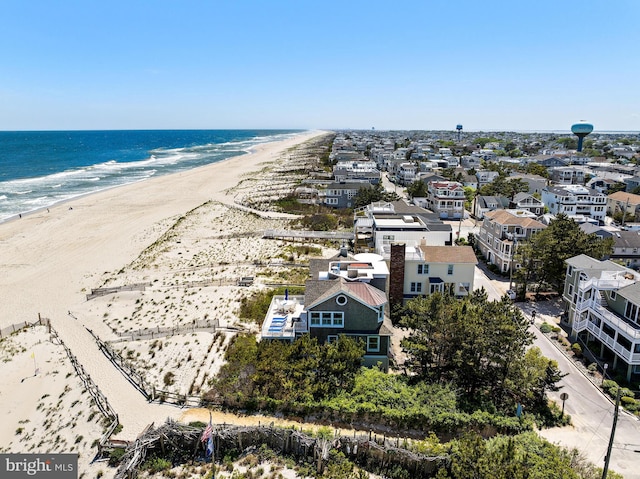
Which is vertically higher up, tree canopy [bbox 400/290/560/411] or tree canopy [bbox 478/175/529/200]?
tree canopy [bbox 478/175/529/200]

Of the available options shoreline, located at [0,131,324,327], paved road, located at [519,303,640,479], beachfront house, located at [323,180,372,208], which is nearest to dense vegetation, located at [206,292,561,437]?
paved road, located at [519,303,640,479]

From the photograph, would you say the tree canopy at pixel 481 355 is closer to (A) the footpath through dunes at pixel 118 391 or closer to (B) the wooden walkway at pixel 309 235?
(A) the footpath through dunes at pixel 118 391

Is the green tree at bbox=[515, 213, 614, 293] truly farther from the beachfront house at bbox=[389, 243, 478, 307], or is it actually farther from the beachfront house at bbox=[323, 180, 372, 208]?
the beachfront house at bbox=[323, 180, 372, 208]

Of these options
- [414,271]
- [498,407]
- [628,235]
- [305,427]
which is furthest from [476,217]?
[305,427]

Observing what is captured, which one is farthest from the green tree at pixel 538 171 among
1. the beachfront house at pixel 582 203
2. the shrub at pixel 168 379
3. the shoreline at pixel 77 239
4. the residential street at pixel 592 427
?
the shrub at pixel 168 379

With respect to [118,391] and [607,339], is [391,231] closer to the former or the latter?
[607,339]

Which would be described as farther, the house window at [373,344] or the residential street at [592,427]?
the house window at [373,344]

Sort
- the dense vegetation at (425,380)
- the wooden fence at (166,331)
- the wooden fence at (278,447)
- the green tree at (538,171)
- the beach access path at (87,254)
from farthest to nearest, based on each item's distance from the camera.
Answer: the green tree at (538,171)
the wooden fence at (166,331)
the beach access path at (87,254)
the dense vegetation at (425,380)
the wooden fence at (278,447)
